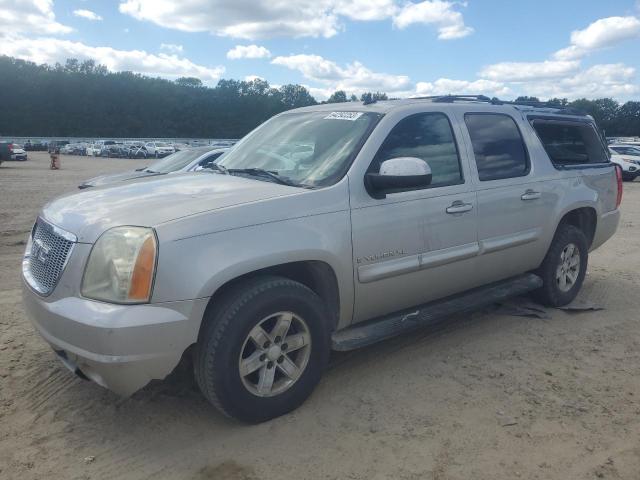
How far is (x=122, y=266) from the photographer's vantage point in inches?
113

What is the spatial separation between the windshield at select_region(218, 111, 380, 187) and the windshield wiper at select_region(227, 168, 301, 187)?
1.0 inches

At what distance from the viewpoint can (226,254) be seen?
3.02m

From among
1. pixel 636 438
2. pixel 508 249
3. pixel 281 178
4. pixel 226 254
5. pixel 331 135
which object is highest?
pixel 331 135

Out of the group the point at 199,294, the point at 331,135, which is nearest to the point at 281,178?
the point at 331,135

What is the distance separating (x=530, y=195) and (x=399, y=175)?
1829mm

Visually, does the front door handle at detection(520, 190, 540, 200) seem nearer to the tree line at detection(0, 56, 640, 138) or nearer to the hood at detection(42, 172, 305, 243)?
the hood at detection(42, 172, 305, 243)

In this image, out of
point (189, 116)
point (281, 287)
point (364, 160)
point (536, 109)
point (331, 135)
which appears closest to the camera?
point (281, 287)

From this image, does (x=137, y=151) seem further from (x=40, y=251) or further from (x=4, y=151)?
(x=40, y=251)

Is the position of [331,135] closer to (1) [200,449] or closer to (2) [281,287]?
(2) [281,287]

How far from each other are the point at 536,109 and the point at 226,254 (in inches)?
147

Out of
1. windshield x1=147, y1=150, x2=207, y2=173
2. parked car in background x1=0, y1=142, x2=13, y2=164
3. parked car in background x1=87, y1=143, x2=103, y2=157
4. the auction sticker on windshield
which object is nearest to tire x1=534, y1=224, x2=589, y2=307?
the auction sticker on windshield

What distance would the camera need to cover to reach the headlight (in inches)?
112

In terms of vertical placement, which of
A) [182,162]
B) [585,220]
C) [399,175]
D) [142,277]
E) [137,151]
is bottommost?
[585,220]

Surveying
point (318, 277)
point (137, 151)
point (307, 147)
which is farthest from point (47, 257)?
point (137, 151)
